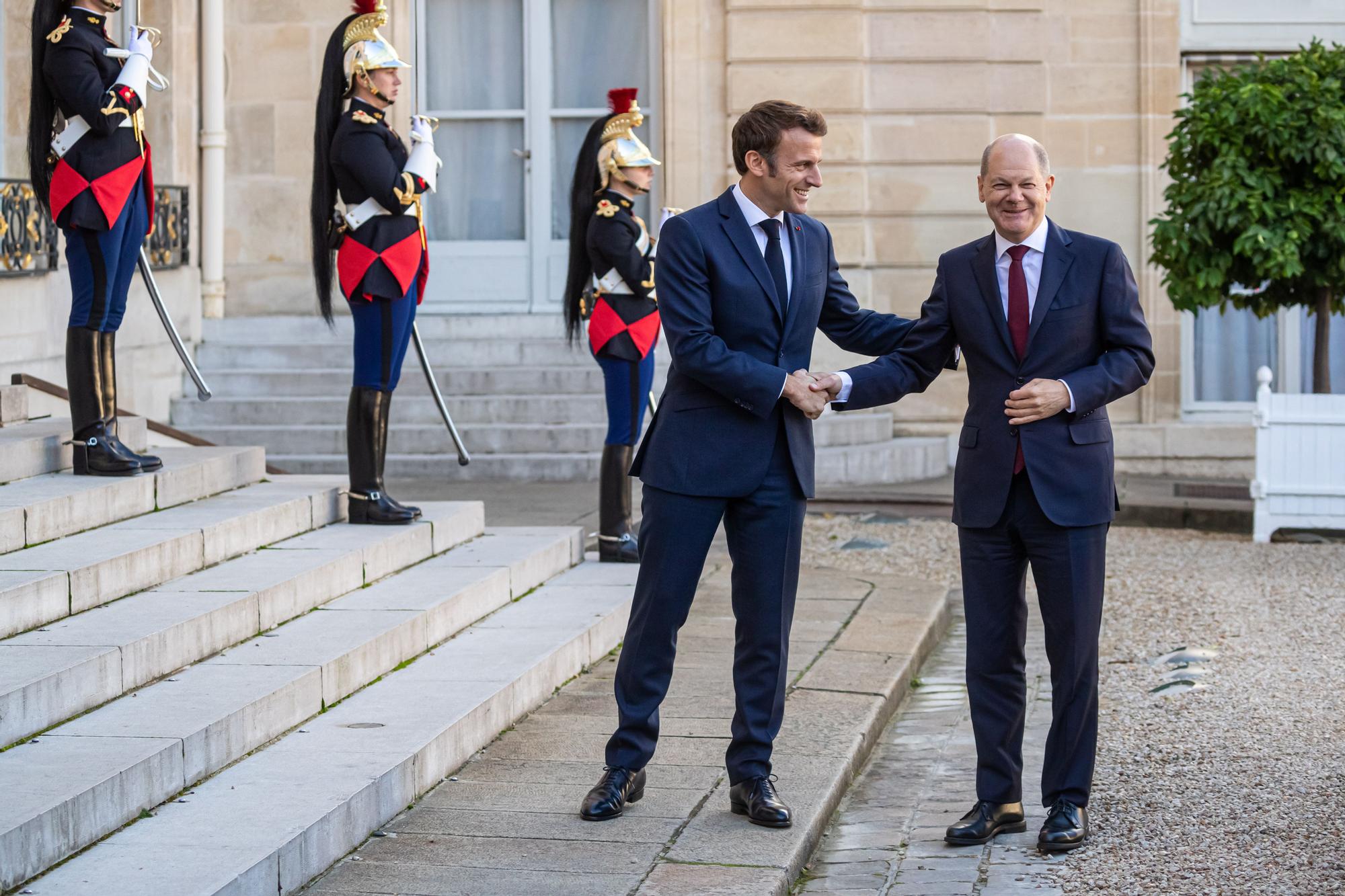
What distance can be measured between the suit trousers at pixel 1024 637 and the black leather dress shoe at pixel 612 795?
92 centimetres

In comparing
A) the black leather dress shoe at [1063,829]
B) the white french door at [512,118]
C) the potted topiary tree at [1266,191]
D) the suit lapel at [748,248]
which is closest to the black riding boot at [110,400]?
the suit lapel at [748,248]

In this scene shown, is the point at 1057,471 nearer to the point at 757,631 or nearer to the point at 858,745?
the point at 757,631

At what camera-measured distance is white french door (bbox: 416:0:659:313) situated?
43.7 ft

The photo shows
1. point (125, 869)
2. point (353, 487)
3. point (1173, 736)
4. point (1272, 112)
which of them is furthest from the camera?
point (1272, 112)

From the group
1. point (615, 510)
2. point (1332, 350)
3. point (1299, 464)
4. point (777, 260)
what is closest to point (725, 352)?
point (777, 260)

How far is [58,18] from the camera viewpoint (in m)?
6.23

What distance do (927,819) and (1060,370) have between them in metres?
1.37

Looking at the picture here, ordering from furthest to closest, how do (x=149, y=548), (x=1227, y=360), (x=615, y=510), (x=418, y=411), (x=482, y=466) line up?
(x=1227, y=360) < (x=418, y=411) < (x=482, y=466) < (x=615, y=510) < (x=149, y=548)

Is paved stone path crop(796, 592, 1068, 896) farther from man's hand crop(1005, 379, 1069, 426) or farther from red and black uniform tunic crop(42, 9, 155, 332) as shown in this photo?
red and black uniform tunic crop(42, 9, 155, 332)

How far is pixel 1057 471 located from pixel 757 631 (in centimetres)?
87

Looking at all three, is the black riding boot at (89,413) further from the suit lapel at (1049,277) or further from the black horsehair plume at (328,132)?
the suit lapel at (1049,277)

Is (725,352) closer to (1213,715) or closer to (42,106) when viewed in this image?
(1213,715)

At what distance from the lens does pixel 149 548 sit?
5508 mm

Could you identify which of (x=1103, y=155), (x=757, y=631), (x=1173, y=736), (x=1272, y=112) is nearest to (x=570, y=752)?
(x=757, y=631)
